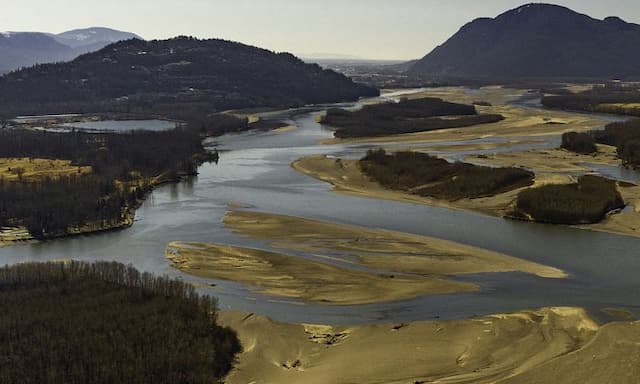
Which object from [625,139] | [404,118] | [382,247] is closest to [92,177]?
[382,247]

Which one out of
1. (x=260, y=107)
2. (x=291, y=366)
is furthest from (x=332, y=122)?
(x=291, y=366)

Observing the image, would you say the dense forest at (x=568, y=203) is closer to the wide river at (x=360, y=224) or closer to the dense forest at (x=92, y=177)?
the wide river at (x=360, y=224)

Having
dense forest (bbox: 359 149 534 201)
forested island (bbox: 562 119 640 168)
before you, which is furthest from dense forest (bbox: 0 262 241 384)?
forested island (bbox: 562 119 640 168)

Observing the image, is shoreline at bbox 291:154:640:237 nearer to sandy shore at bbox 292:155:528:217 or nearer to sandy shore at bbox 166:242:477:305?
sandy shore at bbox 292:155:528:217

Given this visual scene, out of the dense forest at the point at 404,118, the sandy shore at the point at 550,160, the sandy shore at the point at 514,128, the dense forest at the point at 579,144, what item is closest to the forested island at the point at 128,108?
the dense forest at the point at 404,118

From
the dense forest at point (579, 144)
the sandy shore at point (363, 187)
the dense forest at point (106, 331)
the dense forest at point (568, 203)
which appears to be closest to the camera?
the dense forest at point (106, 331)

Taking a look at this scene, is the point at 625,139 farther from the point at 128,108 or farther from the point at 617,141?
the point at 128,108
